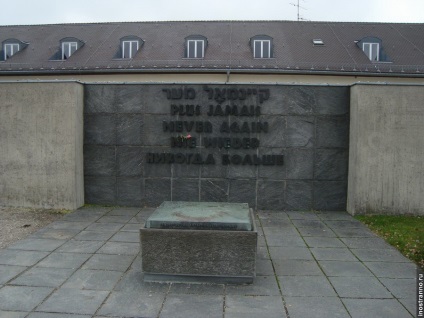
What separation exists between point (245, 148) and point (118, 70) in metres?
17.0

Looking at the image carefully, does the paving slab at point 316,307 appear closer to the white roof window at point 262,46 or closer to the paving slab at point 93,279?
the paving slab at point 93,279

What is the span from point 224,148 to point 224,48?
18.4 m

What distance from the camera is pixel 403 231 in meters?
7.09

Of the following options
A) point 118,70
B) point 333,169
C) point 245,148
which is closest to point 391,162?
point 333,169

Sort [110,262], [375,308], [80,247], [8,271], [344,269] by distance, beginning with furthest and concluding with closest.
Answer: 1. [80,247]
2. [110,262]
3. [344,269]
4. [8,271]
5. [375,308]

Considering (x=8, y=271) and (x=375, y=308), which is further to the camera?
(x=8, y=271)

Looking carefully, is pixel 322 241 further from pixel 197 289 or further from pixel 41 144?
pixel 41 144

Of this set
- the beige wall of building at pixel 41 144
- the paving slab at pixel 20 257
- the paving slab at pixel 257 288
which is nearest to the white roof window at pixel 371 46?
the beige wall of building at pixel 41 144

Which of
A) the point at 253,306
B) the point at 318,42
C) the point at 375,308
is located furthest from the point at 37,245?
the point at 318,42

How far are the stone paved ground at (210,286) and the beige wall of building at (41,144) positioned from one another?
6.10ft

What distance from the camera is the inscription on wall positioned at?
8.78 meters

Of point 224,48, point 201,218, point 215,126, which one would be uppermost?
point 224,48

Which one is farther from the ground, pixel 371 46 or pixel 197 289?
pixel 371 46

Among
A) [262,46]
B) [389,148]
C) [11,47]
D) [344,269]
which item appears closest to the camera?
[344,269]
